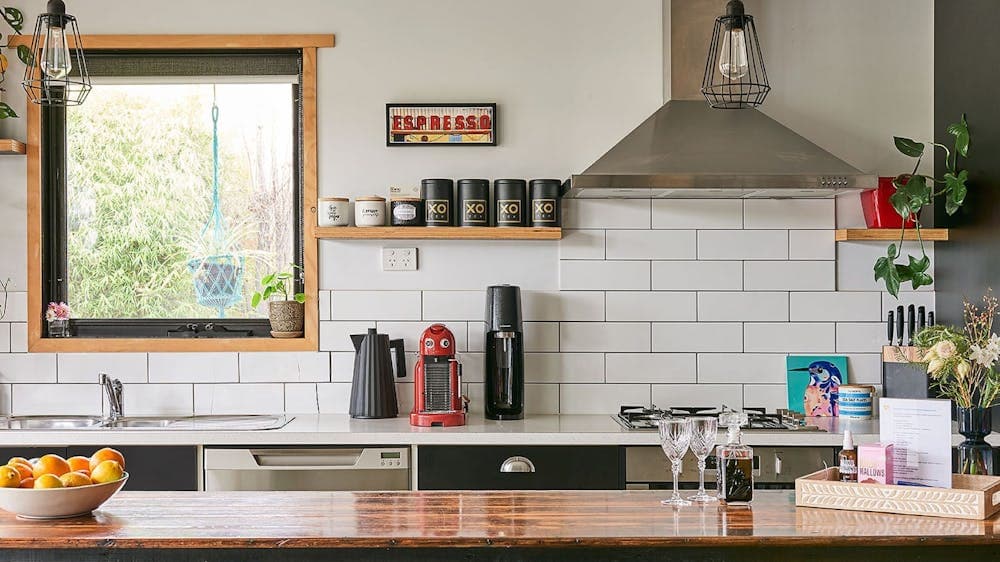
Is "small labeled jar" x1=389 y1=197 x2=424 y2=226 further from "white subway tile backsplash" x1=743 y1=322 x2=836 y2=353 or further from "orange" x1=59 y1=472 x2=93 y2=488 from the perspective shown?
"orange" x1=59 y1=472 x2=93 y2=488

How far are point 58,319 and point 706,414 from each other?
241 cm

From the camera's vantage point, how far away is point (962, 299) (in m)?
3.85

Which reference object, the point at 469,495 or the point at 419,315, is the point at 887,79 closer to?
the point at 419,315

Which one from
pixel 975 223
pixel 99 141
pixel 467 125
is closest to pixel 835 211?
pixel 975 223

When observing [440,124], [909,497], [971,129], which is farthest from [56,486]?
[971,129]

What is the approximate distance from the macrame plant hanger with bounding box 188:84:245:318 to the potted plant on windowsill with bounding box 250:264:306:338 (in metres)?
0.12

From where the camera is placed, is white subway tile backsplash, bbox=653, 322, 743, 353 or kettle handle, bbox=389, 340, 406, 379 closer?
kettle handle, bbox=389, 340, 406, 379

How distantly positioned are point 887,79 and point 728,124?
0.80 m

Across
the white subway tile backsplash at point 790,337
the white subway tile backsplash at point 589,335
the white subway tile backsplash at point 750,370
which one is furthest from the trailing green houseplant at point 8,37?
the white subway tile backsplash at point 790,337

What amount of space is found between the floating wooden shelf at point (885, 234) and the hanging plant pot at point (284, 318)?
2.04m

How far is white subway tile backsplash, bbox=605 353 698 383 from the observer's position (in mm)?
4035

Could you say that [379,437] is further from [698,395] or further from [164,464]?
[698,395]

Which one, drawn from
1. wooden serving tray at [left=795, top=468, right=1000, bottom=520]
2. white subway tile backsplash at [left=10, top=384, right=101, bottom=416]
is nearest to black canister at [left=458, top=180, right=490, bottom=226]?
white subway tile backsplash at [left=10, top=384, right=101, bottom=416]

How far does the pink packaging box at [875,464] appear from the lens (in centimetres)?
226
